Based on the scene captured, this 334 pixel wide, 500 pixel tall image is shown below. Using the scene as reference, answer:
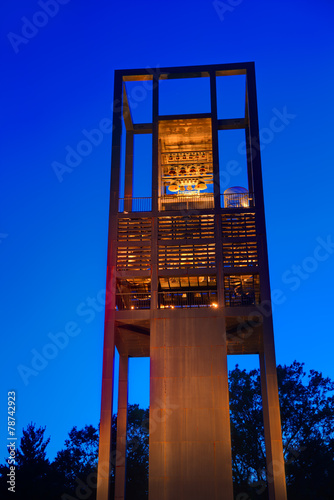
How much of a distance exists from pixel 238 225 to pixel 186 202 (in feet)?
7.66

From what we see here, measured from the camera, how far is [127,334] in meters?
23.6

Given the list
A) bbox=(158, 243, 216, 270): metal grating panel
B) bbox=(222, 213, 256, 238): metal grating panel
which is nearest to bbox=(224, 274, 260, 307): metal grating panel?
bbox=(158, 243, 216, 270): metal grating panel

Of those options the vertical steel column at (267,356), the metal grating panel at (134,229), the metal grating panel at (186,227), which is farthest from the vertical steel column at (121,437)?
the metal grating panel at (186,227)

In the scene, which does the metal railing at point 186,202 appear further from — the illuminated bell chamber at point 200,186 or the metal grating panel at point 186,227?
the illuminated bell chamber at point 200,186

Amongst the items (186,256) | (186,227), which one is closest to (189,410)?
(186,256)

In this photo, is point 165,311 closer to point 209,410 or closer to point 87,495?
point 209,410

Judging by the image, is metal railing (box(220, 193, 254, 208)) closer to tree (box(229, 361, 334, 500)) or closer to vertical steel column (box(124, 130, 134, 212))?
vertical steel column (box(124, 130, 134, 212))

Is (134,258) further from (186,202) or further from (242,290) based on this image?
(242,290)

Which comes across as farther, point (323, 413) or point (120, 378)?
point (323, 413)

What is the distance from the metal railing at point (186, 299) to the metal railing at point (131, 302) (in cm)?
63

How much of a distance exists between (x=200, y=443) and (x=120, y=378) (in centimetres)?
599

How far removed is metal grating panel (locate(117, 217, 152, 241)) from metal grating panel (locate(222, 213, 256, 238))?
294cm

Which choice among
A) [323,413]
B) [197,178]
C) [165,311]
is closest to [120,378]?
[165,311]

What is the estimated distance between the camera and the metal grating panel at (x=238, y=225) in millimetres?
23188
